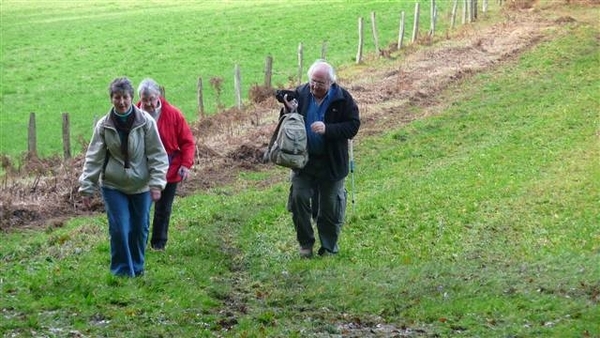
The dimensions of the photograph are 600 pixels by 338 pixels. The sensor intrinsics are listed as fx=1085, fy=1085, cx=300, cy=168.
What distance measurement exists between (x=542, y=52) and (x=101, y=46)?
24.6 m

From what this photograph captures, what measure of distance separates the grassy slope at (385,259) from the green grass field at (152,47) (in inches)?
577

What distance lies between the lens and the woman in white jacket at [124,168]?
Result: 1066 centimetres

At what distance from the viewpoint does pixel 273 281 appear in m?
11.7

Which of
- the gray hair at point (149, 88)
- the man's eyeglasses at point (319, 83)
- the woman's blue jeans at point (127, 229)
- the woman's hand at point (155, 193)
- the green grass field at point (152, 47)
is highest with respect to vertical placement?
the man's eyeglasses at point (319, 83)

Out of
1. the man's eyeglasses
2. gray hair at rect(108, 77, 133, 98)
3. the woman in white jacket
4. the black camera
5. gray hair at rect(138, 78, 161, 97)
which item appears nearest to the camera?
gray hair at rect(108, 77, 133, 98)

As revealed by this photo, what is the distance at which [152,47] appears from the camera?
50.9 metres

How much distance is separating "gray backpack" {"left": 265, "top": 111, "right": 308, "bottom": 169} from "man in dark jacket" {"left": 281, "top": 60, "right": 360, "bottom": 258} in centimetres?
14

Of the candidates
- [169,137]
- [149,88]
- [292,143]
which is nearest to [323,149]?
[292,143]

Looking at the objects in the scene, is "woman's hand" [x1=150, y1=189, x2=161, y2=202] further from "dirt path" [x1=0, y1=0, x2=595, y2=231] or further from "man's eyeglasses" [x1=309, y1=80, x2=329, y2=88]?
"dirt path" [x1=0, y1=0, x2=595, y2=231]

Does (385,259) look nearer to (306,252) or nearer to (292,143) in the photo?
(306,252)

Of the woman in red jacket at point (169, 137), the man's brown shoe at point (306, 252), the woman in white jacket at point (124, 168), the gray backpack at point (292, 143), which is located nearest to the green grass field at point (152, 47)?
the woman in red jacket at point (169, 137)

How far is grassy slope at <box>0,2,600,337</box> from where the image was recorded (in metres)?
9.69

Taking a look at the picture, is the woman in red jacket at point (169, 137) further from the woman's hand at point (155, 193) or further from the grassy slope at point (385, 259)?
the woman's hand at point (155, 193)

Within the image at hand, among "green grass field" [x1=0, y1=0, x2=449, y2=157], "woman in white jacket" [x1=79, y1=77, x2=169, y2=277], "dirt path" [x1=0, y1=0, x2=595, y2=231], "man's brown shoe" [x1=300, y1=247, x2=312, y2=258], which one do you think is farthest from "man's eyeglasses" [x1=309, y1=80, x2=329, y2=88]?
"green grass field" [x1=0, y1=0, x2=449, y2=157]
